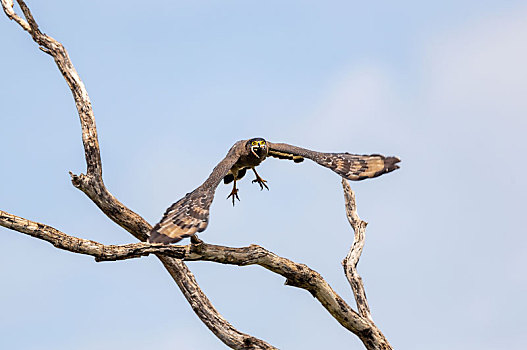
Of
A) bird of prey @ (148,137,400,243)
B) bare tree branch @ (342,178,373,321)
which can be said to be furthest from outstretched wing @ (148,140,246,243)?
bare tree branch @ (342,178,373,321)

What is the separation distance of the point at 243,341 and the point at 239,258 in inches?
71.7

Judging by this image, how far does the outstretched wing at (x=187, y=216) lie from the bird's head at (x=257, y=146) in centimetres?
127

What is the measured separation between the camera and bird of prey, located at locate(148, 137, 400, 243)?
8852mm

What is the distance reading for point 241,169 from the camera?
12.1 m

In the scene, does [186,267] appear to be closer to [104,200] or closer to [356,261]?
[104,200]

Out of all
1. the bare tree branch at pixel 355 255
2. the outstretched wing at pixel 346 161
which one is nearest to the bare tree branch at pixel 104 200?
the bare tree branch at pixel 355 255

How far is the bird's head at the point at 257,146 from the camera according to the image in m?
11.3

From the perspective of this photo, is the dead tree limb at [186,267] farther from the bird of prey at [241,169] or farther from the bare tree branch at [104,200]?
the bird of prey at [241,169]

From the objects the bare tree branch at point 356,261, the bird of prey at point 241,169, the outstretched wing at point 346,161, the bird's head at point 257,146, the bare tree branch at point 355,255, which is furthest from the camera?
the bare tree branch at point 355,255

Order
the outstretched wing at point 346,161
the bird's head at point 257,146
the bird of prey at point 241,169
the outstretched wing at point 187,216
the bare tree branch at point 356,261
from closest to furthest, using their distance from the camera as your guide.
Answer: the outstretched wing at point 187,216, the bird of prey at point 241,169, the outstretched wing at point 346,161, the bird's head at point 257,146, the bare tree branch at point 356,261

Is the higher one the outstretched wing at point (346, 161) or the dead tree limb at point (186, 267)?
the outstretched wing at point (346, 161)

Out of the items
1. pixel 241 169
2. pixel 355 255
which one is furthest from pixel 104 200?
pixel 355 255

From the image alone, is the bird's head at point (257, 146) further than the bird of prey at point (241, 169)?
Yes

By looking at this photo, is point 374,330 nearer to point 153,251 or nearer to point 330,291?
point 330,291
